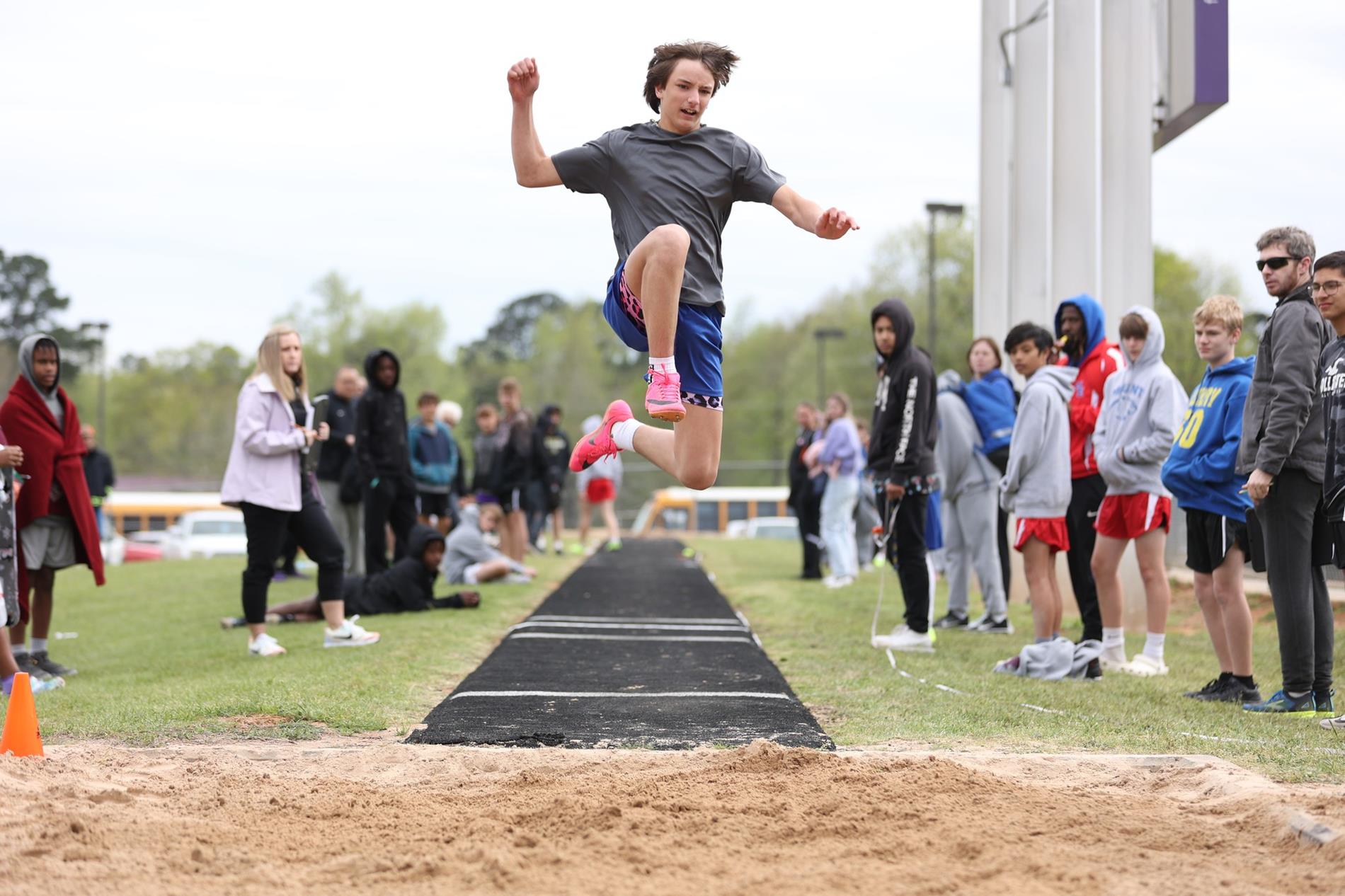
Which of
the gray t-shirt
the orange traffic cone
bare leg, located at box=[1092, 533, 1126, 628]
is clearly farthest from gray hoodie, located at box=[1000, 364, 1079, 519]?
the orange traffic cone

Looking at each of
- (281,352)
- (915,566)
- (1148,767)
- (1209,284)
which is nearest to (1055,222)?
(915,566)

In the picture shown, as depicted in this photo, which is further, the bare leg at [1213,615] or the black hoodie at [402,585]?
the black hoodie at [402,585]

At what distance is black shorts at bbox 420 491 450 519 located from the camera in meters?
14.7

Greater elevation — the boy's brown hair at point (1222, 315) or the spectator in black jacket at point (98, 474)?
the boy's brown hair at point (1222, 315)

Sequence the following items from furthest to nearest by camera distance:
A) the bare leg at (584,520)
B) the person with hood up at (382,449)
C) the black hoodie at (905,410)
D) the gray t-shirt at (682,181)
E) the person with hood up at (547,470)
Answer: the bare leg at (584,520) < the person with hood up at (547,470) < the person with hood up at (382,449) < the black hoodie at (905,410) < the gray t-shirt at (682,181)

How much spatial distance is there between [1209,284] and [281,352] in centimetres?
5187

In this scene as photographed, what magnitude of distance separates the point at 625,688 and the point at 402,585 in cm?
489

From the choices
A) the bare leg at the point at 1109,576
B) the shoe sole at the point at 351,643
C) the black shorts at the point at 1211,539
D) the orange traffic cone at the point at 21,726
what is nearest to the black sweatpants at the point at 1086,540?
the bare leg at the point at 1109,576

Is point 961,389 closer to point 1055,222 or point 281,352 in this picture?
point 1055,222

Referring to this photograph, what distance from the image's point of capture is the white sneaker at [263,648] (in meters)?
8.41

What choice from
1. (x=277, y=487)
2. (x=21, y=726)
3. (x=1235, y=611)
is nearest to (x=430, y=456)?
(x=277, y=487)

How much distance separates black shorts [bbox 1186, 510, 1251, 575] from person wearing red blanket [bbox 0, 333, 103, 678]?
6494 mm

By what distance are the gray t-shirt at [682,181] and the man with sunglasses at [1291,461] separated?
8.75 ft

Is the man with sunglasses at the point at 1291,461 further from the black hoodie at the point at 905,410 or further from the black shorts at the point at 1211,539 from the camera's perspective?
the black hoodie at the point at 905,410
